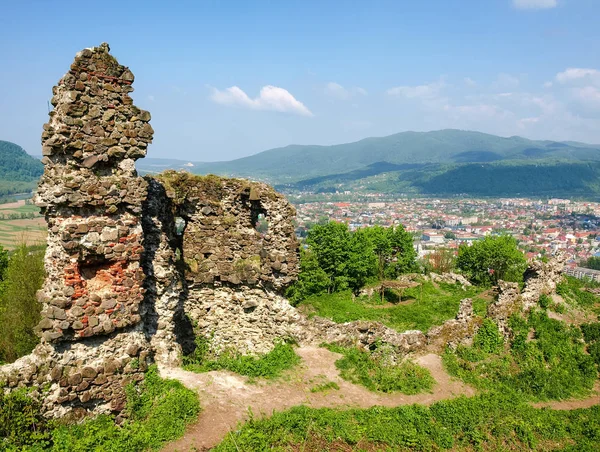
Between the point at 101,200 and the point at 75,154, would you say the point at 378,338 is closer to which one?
the point at 101,200

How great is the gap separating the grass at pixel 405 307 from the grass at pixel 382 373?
678 centimetres

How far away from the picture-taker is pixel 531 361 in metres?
14.7

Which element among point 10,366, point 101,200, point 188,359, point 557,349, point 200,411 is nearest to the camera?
point 10,366

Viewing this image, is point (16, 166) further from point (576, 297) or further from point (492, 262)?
point (576, 297)

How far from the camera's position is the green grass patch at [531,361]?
13812 mm

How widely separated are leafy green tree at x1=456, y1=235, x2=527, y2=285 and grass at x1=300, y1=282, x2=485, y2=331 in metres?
7.89

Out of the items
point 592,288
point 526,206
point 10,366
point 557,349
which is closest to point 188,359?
point 10,366

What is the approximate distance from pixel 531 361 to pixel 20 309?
19212mm

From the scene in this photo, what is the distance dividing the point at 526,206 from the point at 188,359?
187124mm

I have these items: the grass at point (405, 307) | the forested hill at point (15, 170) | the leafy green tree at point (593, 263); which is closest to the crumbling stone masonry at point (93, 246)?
the grass at point (405, 307)

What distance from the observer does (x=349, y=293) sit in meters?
31.0

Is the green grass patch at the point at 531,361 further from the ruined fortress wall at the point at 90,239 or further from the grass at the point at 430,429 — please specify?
the ruined fortress wall at the point at 90,239

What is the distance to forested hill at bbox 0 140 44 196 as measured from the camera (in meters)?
119

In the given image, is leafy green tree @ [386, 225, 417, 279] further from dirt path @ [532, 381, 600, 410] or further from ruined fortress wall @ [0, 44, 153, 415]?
ruined fortress wall @ [0, 44, 153, 415]
